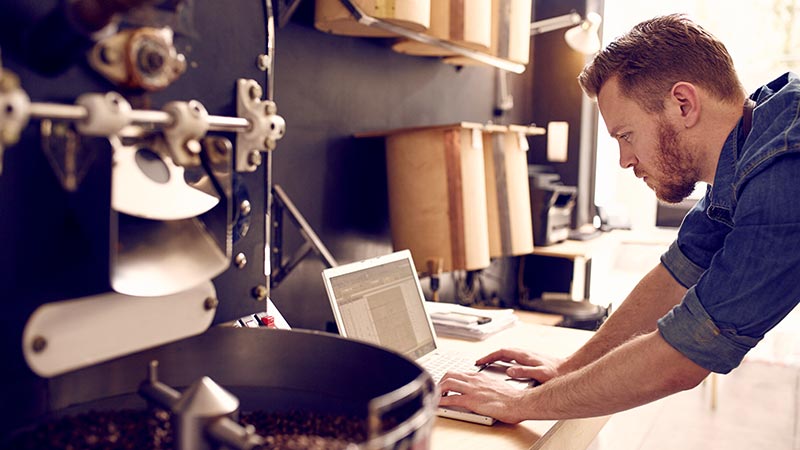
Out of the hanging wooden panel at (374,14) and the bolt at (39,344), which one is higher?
the hanging wooden panel at (374,14)

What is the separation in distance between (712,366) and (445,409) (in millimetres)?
477

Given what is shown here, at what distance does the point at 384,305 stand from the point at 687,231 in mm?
770

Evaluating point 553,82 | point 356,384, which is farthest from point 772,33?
point 356,384

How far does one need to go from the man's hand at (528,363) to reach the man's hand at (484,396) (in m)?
0.18

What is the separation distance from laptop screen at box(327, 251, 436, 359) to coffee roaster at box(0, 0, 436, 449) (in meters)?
0.61

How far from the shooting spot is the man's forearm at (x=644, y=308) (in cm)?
169

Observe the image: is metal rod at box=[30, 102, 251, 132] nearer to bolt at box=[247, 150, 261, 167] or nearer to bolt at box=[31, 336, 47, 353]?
bolt at box=[247, 150, 261, 167]

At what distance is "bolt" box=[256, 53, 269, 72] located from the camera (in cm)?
92

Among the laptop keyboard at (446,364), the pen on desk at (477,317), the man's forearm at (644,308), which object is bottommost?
the laptop keyboard at (446,364)

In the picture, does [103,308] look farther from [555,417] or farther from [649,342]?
[649,342]

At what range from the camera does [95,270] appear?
0.68m

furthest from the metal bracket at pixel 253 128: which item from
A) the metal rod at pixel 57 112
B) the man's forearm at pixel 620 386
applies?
the man's forearm at pixel 620 386

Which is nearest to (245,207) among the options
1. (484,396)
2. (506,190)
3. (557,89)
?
(484,396)

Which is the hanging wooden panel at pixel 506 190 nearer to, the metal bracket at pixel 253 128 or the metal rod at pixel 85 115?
the metal bracket at pixel 253 128
